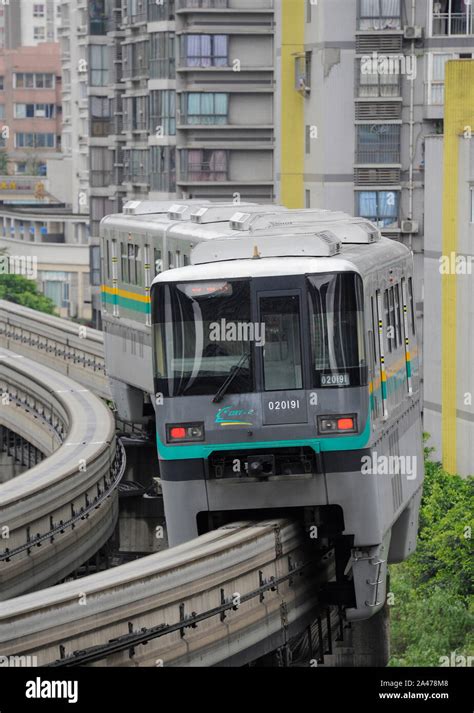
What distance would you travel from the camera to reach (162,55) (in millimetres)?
65438

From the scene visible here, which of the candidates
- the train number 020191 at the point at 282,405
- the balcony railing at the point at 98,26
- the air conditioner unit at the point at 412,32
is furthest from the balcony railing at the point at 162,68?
the train number 020191 at the point at 282,405

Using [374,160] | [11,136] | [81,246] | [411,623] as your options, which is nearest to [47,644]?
[411,623]

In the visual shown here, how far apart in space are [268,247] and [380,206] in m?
32.7

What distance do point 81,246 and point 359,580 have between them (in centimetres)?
8743

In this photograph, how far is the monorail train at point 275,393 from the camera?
754 inches

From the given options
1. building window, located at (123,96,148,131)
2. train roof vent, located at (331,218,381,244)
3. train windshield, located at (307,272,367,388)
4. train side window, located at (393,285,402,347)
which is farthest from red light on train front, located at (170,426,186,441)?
building window, located at (123,96,148,131)

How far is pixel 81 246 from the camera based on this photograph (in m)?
106

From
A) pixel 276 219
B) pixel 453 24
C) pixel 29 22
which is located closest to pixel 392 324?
pixel 276 219

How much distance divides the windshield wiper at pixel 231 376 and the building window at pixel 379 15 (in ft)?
109

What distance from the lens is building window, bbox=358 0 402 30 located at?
50.8m

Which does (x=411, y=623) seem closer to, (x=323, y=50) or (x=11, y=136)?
(x=323, y=50)

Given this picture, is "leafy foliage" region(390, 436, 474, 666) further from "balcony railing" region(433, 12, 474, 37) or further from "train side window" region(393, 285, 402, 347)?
"balcony railing" region(433, 12, 474, 37)

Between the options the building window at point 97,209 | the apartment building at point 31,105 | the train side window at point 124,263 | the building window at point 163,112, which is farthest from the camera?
the apartment building at point 31,105

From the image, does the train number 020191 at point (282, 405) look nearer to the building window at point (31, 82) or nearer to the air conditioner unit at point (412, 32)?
the air conditioner unit at point (412, 32)
